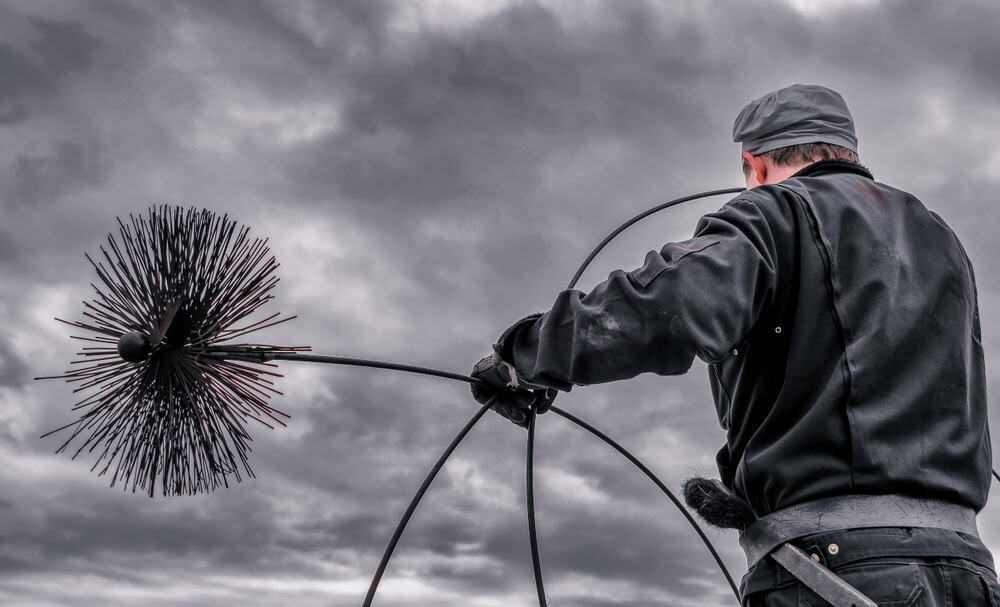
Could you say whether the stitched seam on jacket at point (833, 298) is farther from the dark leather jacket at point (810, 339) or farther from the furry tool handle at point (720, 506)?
the furry tool handle at point (720, 506)

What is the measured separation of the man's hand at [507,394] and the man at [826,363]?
7.8 inches

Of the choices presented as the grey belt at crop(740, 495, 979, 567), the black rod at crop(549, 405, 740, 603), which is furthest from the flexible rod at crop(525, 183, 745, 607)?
the grey belt at crop(740, 495, 979, 567)

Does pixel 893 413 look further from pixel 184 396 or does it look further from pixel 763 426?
pixel 184 396

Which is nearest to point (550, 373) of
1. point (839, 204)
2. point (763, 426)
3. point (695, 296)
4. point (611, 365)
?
point (611, 365)

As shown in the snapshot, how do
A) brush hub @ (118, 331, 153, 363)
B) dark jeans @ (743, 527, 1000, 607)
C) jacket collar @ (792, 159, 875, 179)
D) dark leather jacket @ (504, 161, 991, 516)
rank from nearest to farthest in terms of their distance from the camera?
dark jeans @ (743, 527, 1000, 607), dark leather jacket @ (504, 161, 991, 516), brush hub @ (118, 331, 153, 363), jacket collar @ (792, 159, 875, 179)

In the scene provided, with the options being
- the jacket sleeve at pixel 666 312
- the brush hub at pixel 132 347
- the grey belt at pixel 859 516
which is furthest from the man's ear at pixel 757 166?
the brush hub at pixel 132 347

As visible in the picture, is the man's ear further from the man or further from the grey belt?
the grey belt

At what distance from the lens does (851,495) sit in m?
2.33

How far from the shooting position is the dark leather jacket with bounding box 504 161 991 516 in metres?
2.32

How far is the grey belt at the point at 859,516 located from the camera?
2.29 m

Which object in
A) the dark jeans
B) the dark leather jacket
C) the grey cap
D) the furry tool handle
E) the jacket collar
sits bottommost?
the dark jeans

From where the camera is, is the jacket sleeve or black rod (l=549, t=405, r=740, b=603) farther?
black rod (l=549, t=405, r=740, b=603)

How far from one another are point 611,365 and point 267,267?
1.16 meters

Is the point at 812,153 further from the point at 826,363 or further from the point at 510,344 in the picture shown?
the point at 510,344
